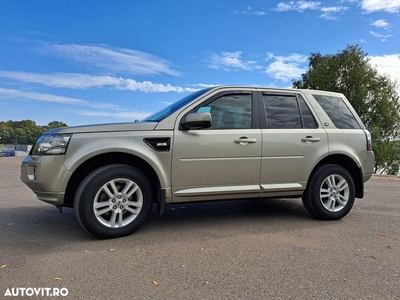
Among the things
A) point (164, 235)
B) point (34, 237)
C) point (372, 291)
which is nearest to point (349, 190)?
point (372, 291)

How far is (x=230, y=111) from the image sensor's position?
417 centimetres

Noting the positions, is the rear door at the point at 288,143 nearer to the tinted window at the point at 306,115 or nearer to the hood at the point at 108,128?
the tinted window at the point at 306,115

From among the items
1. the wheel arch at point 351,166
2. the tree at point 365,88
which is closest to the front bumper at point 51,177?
the wheel arch at point 351,166

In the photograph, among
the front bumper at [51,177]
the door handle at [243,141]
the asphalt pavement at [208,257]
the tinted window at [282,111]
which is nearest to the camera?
the asphalt pavement at [208,257]

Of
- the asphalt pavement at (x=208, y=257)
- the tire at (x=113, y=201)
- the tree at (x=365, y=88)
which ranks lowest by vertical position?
the asphalt pavement at (x=208, y=257)

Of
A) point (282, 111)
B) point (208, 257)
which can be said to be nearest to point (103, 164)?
point (208, 257)

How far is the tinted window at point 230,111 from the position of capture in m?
4.05

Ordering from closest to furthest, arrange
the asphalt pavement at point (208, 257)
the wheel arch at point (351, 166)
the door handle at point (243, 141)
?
the asphalt pavement at point (208, 257), the door handle at point (243, 141), the wheel arch at point (351, 166)

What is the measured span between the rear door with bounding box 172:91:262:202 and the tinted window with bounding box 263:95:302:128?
223mm

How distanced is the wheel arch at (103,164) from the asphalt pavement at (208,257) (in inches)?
20.8

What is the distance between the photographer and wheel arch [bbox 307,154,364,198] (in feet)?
15.2

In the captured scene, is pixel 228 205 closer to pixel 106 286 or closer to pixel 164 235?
pixel 164 235

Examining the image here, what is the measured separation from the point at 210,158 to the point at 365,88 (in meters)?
28.0

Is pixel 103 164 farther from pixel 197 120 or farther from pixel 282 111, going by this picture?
pixel 282 111
